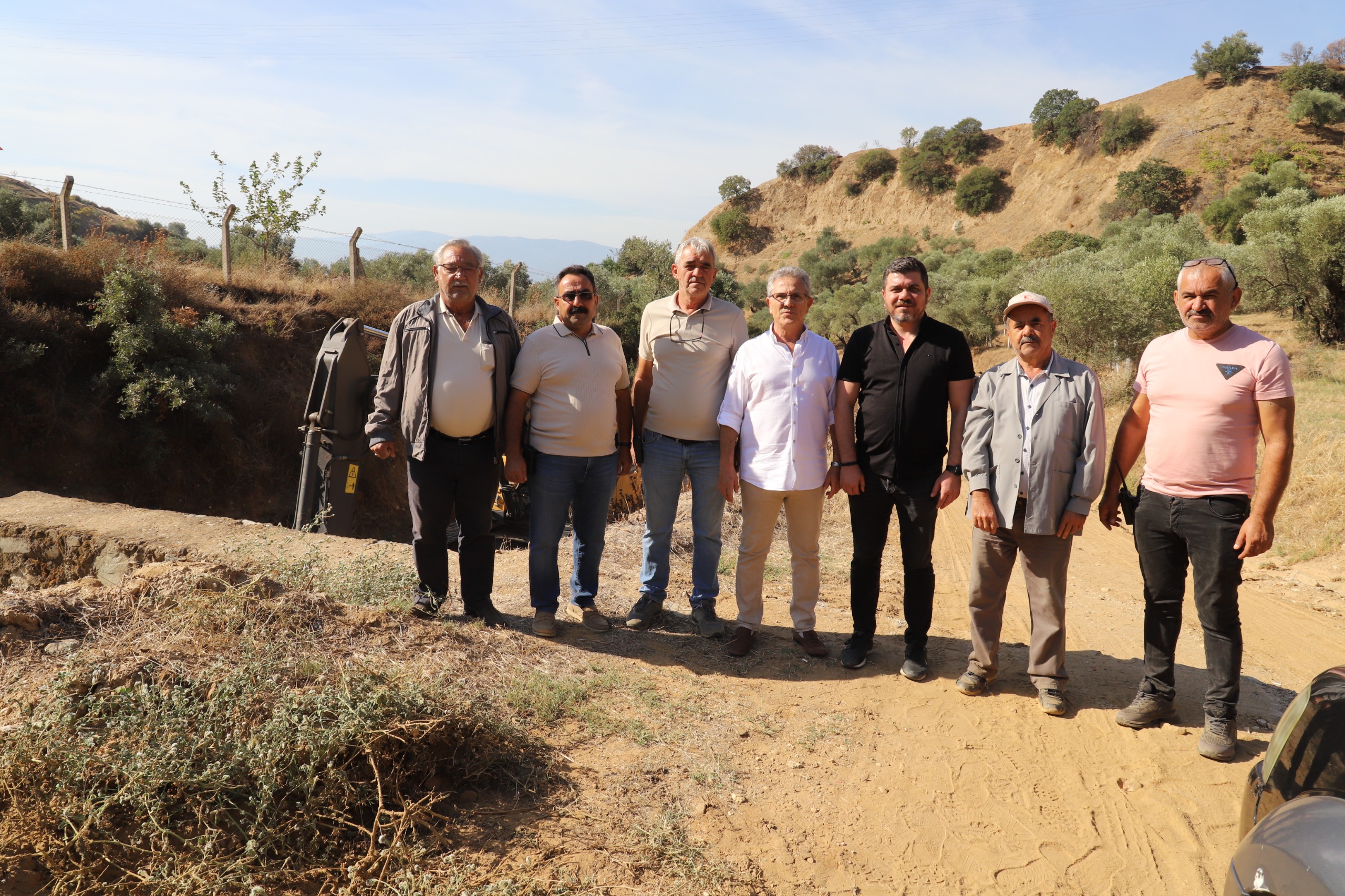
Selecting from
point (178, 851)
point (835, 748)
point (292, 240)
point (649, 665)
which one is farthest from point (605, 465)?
point (292, 240)

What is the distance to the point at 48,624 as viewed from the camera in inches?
141

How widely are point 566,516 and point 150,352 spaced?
8.83 meters

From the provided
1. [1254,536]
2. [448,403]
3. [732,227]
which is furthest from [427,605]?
[732,227]

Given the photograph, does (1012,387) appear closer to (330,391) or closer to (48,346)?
(330,391)

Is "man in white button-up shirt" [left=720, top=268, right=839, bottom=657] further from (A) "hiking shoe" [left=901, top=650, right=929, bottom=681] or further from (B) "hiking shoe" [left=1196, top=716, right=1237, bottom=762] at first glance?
(B) "hiking shoe" [left=1196, top=716, right=1237, bottom=762]

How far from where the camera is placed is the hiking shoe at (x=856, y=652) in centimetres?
438

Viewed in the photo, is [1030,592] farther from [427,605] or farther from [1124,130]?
[1124,130]

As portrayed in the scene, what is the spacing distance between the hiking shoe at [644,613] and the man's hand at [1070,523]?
228cm

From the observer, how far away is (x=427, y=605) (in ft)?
14.4

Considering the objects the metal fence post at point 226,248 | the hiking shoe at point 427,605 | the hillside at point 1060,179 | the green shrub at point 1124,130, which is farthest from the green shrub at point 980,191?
the hiking shoe at point 427,605

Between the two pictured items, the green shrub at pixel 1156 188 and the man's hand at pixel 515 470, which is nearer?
the man's hand at pixel 515 470

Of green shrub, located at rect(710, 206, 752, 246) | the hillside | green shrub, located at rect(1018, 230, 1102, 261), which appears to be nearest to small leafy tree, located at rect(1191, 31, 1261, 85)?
the hillside

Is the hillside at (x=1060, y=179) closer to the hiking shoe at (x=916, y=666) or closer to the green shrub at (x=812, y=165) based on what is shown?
the green shrub at (x=812, y=165)

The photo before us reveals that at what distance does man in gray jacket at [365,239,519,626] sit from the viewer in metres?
4.07
